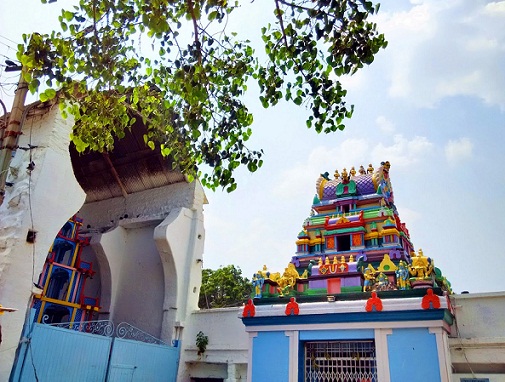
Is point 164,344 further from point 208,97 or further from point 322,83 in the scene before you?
point 322,83

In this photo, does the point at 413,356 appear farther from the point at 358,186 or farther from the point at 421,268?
the point at 358,186

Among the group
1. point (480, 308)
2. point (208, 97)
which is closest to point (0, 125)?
point (208, 97)

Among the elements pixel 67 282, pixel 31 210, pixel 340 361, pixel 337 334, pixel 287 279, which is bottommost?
pixel 340 361

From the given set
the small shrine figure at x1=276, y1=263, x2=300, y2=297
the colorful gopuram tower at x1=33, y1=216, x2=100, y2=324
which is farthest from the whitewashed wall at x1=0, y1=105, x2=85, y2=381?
the small shrine figure at x1=276, y1=263, x2=300, y2=297

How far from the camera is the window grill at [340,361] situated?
26.5 feet

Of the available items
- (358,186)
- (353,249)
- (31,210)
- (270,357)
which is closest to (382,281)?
(353,249)

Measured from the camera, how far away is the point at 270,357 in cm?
887

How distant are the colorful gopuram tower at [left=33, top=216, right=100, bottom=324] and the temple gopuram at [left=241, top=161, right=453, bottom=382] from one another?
6447 millimetres

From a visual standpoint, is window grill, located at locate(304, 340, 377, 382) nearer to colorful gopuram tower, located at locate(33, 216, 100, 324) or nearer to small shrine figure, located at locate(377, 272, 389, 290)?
small shrine figure, located at locate(377, 272, 389, 290)

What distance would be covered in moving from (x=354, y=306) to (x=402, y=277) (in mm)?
1430

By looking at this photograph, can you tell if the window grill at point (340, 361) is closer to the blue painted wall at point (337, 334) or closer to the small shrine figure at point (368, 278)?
the blue painted wall at point (337, 334)

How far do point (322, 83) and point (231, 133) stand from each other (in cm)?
139

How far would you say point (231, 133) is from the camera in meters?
5.63

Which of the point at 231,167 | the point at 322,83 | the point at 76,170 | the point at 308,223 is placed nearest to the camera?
the point at 322,83
